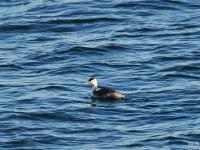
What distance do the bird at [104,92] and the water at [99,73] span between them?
0.19m

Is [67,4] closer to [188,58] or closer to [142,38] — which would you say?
[142,38]

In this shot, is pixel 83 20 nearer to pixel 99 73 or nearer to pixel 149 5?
pixel 149 5

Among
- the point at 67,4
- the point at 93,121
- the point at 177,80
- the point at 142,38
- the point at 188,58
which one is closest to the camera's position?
the point at 93,121

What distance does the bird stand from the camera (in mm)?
29312

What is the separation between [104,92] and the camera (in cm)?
2972

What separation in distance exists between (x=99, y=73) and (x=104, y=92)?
3047mm

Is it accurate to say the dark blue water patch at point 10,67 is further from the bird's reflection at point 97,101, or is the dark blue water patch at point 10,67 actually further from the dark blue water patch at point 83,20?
the dark blue water patch at point 83,20

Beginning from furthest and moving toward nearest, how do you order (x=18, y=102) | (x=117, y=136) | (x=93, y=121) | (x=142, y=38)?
(x=142, y=38) → (x=18, y=102) → (x=93, y=121) → (x=117, y=136)

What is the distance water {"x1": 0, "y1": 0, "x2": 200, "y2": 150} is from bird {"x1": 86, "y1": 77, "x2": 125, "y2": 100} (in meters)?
0.19

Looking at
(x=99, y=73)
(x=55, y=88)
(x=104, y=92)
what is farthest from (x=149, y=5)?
(x=104, y=92)

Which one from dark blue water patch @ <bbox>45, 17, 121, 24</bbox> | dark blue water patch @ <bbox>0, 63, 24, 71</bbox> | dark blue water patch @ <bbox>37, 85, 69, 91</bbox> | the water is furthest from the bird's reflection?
dark blue water patch @ <bbox>45, 17, 121, 24</bbox>

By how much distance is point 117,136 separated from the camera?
1017 inches

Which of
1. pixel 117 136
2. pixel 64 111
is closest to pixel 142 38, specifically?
pixel 64 111

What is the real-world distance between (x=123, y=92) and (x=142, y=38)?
628 centimetres
